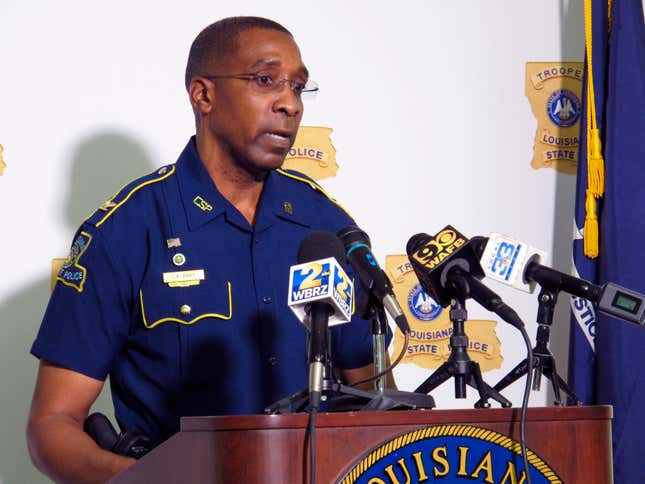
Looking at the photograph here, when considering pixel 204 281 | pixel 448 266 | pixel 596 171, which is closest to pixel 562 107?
pixel 596 171

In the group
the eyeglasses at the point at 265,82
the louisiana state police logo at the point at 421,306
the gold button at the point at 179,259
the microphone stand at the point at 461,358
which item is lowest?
the louisiana state police logo at the point at 421,306

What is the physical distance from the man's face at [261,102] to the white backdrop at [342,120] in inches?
20.9

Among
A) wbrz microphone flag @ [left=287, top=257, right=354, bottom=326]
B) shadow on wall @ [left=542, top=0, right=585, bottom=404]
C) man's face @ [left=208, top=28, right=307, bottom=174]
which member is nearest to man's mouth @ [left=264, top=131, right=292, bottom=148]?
man's face @ [left=208, top=28, right=307, bottom=174]

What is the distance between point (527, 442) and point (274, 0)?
1.69 m

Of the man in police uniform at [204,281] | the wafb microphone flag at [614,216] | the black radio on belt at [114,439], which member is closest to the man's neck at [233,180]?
the man in police uniform at [204,281]

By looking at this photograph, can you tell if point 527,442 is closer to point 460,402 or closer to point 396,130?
point 460,402

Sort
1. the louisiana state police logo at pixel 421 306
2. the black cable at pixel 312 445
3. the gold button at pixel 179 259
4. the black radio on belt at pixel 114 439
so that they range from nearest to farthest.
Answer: the black cable at pixel 312 445, the black radio on belt at pixel 114 439, the gold button at pixel 179 259, the louisiana state police logo at pixel 421 306

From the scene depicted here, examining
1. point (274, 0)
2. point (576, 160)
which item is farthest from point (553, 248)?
point (274, 0)

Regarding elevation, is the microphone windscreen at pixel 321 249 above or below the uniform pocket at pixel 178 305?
above

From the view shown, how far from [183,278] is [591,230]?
3.69 ft

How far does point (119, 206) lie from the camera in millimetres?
1946

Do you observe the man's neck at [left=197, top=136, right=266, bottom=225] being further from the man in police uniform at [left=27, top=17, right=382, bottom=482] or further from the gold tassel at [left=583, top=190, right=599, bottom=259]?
the gold tassel at [left=583, top=190, right=599, bottom=259]

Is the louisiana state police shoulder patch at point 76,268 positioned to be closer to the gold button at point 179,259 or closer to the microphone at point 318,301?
the gold button at point 179,259

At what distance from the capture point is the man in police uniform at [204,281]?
6.09 ft
